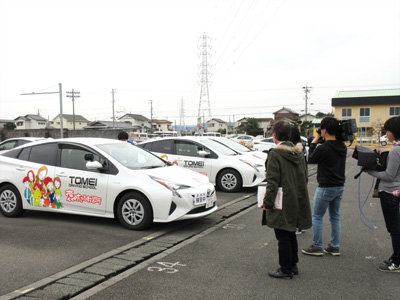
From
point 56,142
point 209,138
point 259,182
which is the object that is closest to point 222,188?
point 259,182

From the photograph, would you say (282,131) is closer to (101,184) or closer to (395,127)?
(395,127)

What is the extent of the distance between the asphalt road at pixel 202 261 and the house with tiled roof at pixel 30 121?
96.1 metres

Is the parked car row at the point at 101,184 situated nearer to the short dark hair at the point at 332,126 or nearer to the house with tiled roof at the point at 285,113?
the short dark hair at the point at 332,126

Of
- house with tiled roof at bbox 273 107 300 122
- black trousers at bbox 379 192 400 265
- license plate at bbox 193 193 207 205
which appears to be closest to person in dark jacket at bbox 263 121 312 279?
black trousers at bbox 379 192 400 265

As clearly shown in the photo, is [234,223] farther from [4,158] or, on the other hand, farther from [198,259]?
[4,158]

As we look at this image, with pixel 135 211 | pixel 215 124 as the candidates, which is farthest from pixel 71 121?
pixel 135 211

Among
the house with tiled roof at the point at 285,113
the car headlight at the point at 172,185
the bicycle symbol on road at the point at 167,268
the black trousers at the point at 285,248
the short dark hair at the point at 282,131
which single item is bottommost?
the bicycle symbol on road at the point at 167,268

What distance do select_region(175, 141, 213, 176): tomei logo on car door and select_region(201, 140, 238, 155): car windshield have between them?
0.31 metres

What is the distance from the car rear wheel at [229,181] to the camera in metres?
9.49

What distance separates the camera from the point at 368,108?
51.5 m

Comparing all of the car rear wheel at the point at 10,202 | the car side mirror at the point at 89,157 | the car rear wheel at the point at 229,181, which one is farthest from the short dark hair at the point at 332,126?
the car rear wheel at the point at 10,202

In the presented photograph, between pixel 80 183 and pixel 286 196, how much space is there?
12.2 feet

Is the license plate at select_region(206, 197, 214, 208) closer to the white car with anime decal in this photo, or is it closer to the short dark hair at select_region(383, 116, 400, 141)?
the white car with anime decal

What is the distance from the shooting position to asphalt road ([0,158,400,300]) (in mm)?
3545
